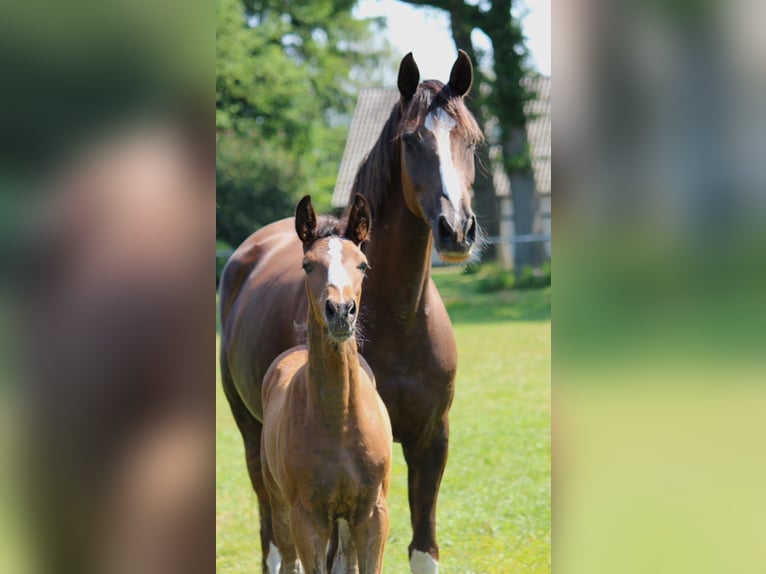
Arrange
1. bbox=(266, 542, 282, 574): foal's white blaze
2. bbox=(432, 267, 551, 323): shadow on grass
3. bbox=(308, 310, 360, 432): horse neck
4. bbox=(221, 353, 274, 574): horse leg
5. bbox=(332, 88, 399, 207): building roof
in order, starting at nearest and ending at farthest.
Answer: bbox=(308, 310, 360, 432): horse neck, bbox=(266, 542, 282, 574): foal's white blaze, bbox=(221, 353, 274, 574): horse leg, bbox=(432, 267, 551, 323): shadow on grass, bbox=(332, 88, 399, 207): building roof

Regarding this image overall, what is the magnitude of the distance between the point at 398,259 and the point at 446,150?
1.63 feet

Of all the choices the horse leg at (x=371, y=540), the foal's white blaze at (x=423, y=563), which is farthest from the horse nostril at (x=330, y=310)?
the foal's white blaze at (x=423, y=563)

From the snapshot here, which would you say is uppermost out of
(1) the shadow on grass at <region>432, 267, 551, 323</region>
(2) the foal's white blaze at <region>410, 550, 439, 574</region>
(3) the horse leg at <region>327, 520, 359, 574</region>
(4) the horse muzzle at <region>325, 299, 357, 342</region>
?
(4) the horse muzzle at <region>325, 299, 357, 342</region>

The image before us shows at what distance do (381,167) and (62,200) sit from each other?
2095mm

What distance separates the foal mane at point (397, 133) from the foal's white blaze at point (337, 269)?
1.67 feet

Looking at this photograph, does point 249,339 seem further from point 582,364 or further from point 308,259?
point 582,364

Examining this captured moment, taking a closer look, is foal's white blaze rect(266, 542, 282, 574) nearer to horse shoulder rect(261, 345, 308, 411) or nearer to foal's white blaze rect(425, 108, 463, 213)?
horse shoulder rect(261, 345, 308, 411)

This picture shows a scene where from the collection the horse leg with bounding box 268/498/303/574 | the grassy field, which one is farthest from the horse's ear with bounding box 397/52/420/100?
the grassy field

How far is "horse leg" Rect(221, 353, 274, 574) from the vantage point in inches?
163

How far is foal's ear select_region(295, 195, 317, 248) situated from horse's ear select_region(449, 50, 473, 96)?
2.32ft

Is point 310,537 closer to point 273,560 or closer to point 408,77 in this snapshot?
point 273,560

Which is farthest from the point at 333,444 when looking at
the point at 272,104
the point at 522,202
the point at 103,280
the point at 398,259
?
the point at 272,104

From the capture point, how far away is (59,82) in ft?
4.04

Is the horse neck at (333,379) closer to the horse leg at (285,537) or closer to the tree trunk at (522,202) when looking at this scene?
the horse leg at (285,537)
